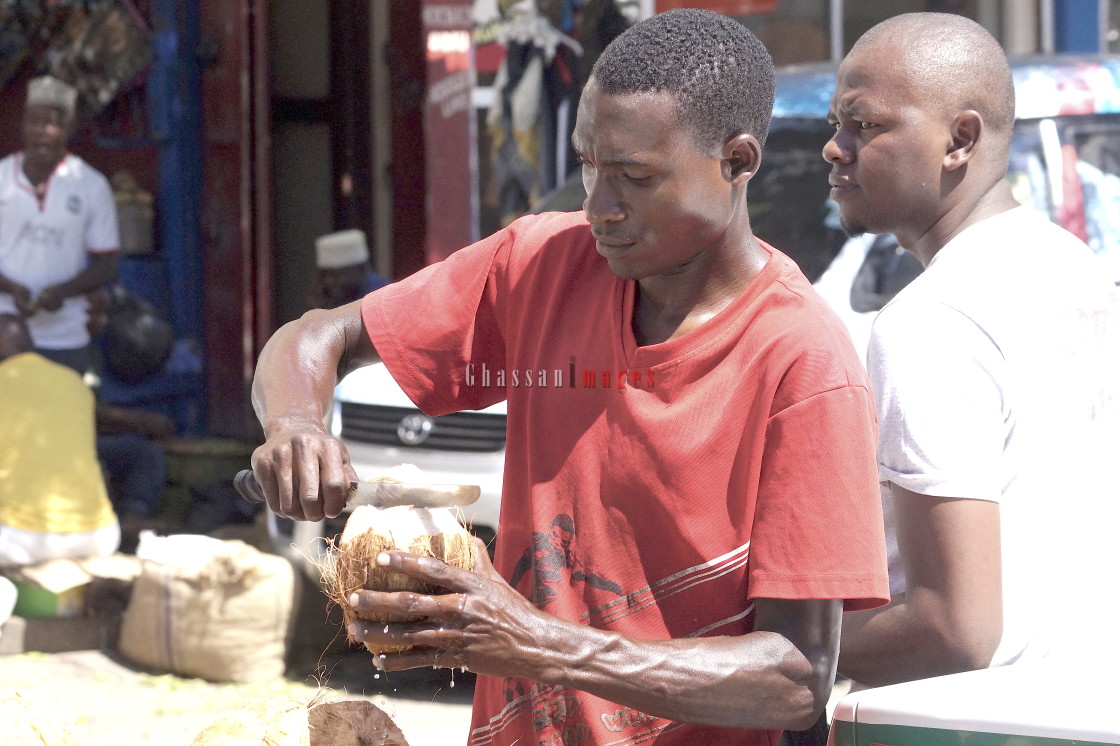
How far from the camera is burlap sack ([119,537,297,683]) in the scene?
554cm

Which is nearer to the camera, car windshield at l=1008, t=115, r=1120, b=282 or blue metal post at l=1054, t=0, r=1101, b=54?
car windshield at l=1008, t=115, r=1120, b=282

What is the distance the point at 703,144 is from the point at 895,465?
2.01ft

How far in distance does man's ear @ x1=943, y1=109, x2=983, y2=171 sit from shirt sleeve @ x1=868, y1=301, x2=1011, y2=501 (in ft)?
1.21

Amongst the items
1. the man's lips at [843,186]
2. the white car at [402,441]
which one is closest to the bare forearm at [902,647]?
the man's lips at [843,186]

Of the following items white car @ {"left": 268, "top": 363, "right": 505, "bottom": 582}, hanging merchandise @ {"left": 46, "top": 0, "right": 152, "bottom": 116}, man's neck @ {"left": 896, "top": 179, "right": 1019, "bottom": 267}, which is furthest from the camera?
hanging merchandise @ {"left": 46, "top": 0, "right": 152, "bottom": 116}

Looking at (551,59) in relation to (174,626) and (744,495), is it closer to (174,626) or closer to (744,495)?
(174,626)

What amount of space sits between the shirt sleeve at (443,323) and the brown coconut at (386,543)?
39cm

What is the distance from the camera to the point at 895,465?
2115mm

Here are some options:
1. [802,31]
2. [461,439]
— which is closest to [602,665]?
[461,439]

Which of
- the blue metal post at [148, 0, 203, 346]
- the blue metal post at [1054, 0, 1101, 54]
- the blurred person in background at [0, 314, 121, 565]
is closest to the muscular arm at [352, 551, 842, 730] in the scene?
the blurred person in background at [0, 314, 121, 565]

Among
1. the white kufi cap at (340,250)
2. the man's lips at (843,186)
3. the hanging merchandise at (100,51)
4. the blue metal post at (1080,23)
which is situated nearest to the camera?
the man's lips at (843,186)

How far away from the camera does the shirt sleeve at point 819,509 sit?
5.77 feet

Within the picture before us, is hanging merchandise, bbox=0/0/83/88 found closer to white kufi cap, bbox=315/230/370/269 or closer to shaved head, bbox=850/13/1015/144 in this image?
white kufi cap, bbox=315/230/370/269

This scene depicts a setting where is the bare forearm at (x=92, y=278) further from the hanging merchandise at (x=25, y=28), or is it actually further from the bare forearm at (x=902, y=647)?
the bare forearm at (x=902, y=647)
